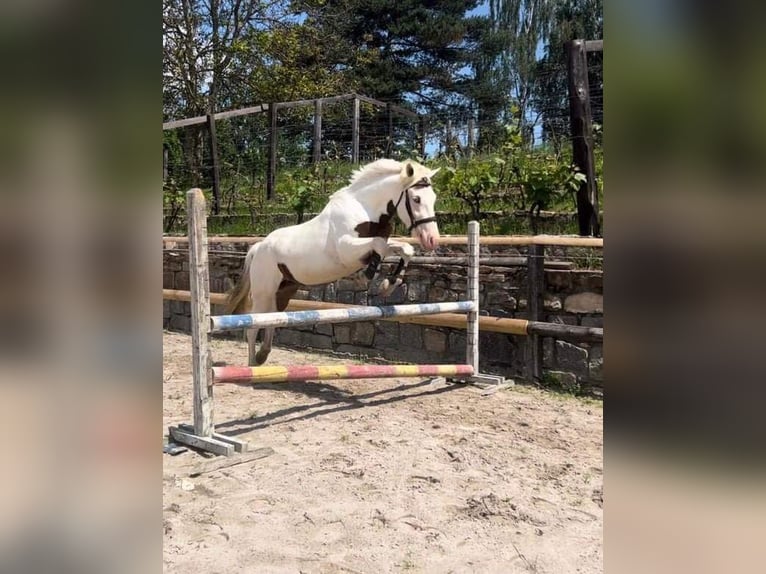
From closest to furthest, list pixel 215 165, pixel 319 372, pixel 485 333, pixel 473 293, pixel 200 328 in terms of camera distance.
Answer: pixel 200 328 → pixel 319 372 → pixel 473 293 → pixel 485 333 → pixel 215 165

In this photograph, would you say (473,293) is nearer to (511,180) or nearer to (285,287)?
(285,287)

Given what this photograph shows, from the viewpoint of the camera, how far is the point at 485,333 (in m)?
4.28

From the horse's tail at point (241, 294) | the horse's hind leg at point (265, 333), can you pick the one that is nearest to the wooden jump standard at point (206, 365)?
the horse's hind leg at point (265, 333)

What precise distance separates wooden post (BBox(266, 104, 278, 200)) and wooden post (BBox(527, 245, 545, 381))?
144 inches

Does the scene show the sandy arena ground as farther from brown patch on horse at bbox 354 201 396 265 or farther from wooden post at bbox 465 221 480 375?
brown patch on horse at bbox 354 201 396 265

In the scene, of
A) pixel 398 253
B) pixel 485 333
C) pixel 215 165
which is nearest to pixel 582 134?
pixel 485 333

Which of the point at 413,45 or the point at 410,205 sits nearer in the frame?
the point at 410,205

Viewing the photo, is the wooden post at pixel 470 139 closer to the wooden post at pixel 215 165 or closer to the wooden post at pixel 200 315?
the wooden post at pixel 215 165

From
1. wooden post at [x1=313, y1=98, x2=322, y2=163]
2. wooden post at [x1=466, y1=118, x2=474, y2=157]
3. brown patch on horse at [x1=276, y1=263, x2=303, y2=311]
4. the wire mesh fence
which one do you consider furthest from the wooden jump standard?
wooden post at [x1=313, y1=98, x2=322, y2=163]

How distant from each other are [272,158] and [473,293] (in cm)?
366

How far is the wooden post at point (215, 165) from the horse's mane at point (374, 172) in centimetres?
405

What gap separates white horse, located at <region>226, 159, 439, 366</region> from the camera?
134 inches
